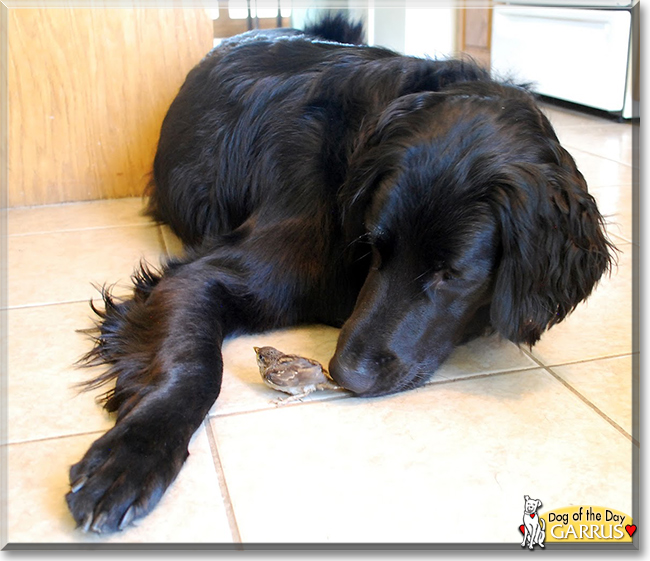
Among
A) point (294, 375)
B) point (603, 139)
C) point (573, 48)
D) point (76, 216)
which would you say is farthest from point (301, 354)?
point (573, 48)

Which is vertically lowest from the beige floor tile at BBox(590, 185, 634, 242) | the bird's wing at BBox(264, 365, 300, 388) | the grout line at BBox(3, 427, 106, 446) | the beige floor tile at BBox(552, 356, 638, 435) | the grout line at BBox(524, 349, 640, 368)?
the beige floor tile at BBox(590, 185, 634, 242)

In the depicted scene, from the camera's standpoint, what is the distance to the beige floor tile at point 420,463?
109 centimetres

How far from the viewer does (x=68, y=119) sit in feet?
9.05

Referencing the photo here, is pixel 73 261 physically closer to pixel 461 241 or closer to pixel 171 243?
pixel 171 243

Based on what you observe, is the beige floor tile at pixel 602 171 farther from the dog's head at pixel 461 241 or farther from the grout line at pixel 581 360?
the dog's head at pixel 461 241

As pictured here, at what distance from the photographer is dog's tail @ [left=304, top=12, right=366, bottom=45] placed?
2.44 metres

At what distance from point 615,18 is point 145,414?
13.0 ft

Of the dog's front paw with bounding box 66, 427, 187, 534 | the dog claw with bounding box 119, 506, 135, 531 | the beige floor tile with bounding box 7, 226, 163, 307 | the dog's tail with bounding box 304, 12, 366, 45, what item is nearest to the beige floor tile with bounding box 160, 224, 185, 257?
the beige floor tile with bounding box 7, 226, 163, 307

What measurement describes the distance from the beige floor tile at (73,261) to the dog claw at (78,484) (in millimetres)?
928

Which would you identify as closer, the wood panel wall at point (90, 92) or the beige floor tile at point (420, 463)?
the beige floor tile at point (420, 463)

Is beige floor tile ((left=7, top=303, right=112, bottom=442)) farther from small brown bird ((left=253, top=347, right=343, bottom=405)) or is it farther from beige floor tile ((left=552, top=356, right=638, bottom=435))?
beige floor tile ((left=552, top=356, right=638, bottom=435))

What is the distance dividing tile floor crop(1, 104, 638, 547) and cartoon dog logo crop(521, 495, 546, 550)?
2 cm

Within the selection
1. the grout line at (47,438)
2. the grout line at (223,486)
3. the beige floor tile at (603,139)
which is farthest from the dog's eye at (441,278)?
the beige floor tile at (603,139)

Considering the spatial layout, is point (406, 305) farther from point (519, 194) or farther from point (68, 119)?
point (68, 119)
